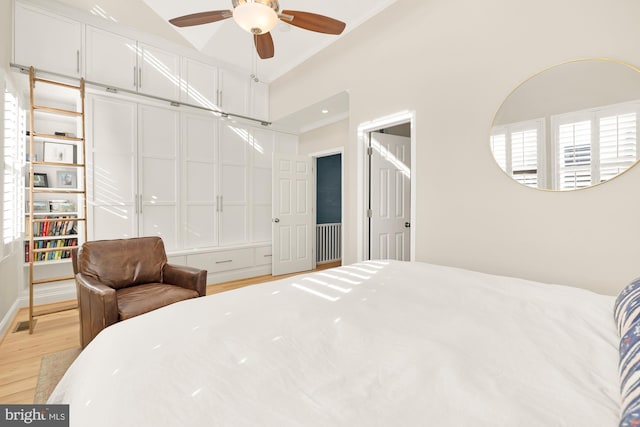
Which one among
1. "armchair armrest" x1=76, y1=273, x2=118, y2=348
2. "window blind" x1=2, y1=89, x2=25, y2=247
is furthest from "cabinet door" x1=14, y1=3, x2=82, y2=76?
"armchair armrest" x1=76, y1=273, x2=118, y2=348

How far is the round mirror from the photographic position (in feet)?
5.80

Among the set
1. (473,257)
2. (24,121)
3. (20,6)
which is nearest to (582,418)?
(473,257)

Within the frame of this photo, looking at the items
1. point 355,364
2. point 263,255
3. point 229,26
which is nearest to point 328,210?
point 263,255

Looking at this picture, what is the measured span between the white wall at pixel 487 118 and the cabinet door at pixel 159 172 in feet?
A: 8.30

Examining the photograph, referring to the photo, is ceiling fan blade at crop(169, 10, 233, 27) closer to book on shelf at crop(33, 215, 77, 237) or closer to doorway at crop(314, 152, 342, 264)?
book on shelf at crop(33, 215, 77, 237)

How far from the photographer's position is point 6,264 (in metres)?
2.76

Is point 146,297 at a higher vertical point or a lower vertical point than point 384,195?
lower

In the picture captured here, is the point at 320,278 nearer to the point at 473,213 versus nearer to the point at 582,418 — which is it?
the point at 582,418

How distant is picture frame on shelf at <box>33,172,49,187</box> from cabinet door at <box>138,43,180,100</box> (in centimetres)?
154

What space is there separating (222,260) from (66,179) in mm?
2174

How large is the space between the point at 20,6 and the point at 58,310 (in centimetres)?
315

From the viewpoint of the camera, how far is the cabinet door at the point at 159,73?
3809mm

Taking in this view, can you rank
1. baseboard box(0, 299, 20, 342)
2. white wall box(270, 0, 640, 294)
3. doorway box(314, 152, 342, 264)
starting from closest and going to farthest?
white wall box(270, 0, 640, 294) < baseboard box(0, 299, 20, 342) < doorway box(314, 152, 342, 264)

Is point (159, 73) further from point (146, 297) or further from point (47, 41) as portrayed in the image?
point (146, 297)
